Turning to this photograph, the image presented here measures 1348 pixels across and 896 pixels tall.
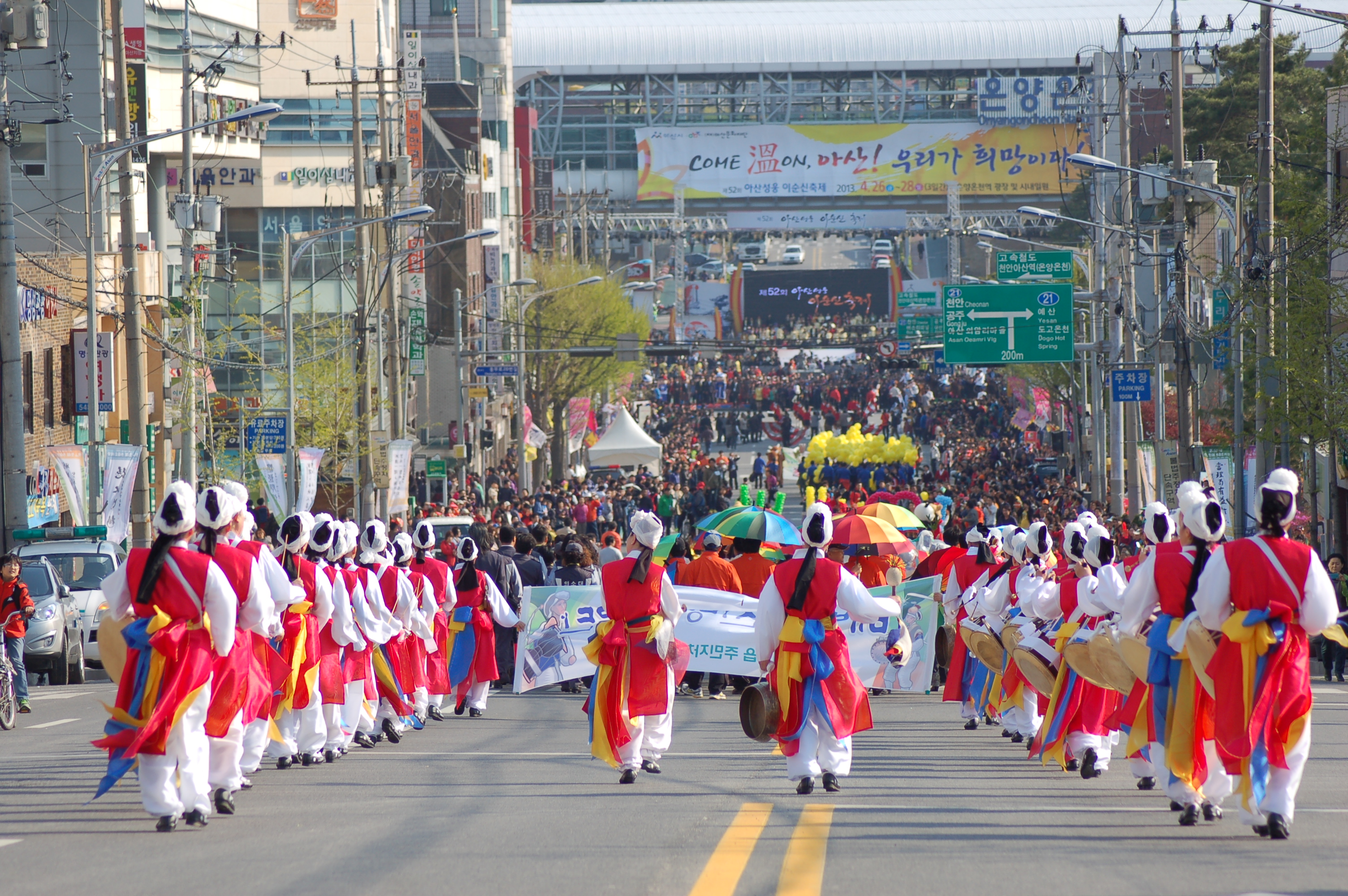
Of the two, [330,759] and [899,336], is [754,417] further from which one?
[330,759]

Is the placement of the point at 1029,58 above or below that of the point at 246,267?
above

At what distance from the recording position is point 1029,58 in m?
94.4

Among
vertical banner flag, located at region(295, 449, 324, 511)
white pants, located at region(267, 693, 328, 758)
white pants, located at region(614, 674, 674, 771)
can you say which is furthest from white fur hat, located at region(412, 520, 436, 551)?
vertical banner flag, located at region(295, 449, 324, 511)

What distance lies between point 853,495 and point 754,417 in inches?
1119

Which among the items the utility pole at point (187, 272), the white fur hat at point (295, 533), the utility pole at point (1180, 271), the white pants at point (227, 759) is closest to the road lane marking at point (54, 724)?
the white fur hat at point (295, 533)

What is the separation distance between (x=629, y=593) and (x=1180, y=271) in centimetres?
1941

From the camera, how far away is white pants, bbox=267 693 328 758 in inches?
476

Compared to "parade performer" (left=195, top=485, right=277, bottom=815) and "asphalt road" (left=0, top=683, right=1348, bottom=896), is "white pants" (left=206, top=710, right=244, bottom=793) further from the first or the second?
"asphalt road" (left=0, top=683, right=1348, bottom=896)

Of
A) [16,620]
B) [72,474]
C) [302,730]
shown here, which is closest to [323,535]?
A: [302,730]

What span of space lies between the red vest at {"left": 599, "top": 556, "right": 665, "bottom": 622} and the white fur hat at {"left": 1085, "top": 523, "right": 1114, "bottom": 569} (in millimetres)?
2647

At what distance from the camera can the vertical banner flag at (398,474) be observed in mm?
32688

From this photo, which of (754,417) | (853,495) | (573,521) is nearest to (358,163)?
(573,521)

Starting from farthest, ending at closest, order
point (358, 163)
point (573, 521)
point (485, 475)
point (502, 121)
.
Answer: point (502, 121)
point (485, 475)
point (573, 521)
point (358, 163)

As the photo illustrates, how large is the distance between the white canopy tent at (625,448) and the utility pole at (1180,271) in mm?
19487
